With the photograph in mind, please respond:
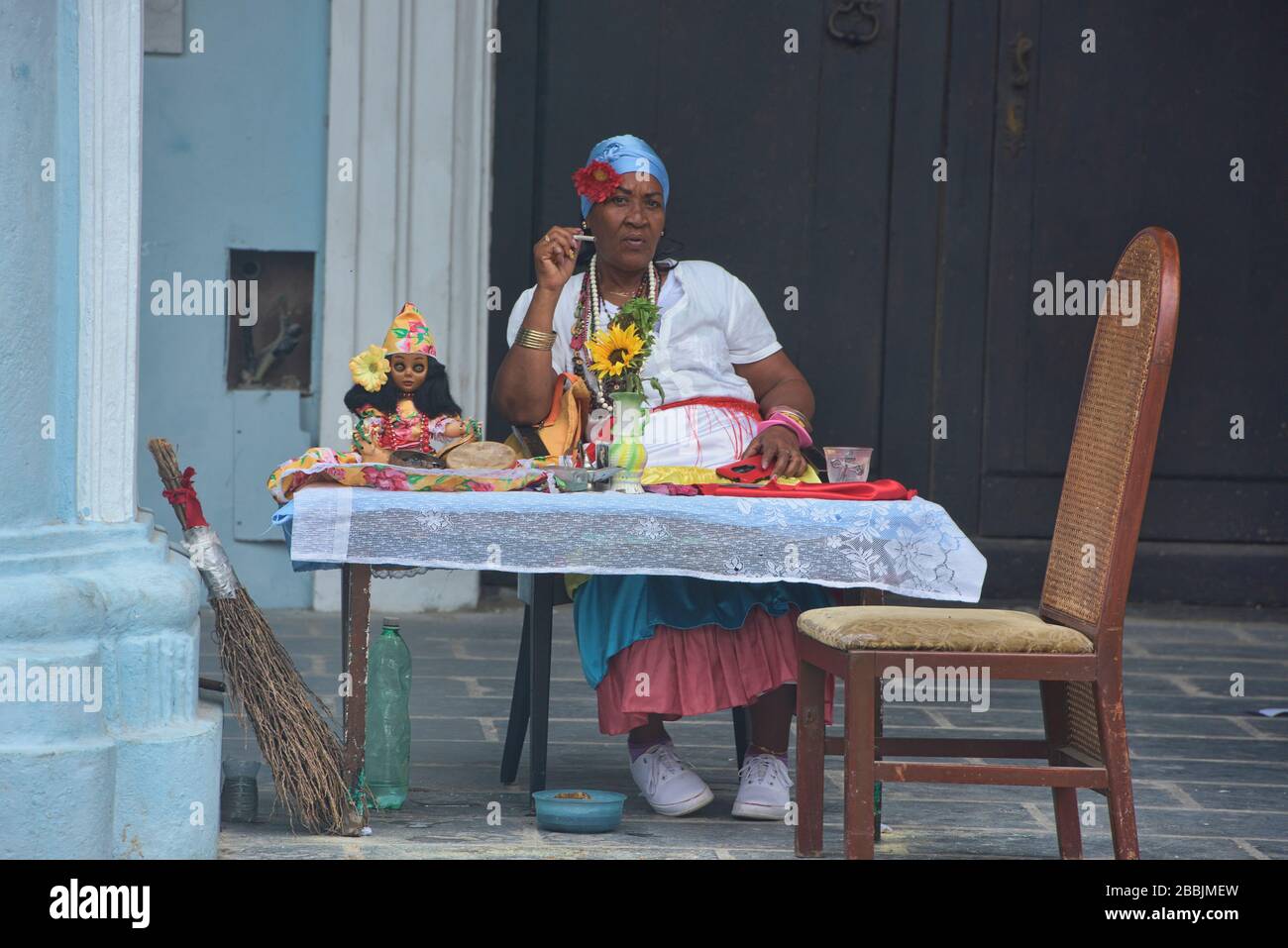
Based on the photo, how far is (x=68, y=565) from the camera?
307 cm

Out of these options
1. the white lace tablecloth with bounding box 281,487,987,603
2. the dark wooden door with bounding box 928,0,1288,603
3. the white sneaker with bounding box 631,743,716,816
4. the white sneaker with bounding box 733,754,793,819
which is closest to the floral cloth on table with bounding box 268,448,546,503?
the white lace tablecloth with bounding box 281,487,987,603

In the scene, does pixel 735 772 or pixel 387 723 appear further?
pixel 735 772

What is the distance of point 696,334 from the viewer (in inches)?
157

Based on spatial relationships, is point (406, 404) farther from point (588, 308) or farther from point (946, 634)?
point (946, 634)

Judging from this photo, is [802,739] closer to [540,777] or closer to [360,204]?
[540,777]

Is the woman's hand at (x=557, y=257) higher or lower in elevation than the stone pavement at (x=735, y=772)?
higher

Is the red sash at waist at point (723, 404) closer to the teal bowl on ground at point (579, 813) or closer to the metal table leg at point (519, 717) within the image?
the metal table leg at point (519, 717)

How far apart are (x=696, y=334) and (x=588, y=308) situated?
256 mm

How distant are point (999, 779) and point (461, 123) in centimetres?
351

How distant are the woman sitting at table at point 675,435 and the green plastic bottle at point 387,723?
384 mm

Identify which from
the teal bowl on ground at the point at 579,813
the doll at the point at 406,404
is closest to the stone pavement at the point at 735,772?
the teal bowl on ground at the point at 579,813

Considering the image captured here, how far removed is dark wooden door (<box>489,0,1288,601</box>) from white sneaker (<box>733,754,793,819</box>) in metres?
2.55

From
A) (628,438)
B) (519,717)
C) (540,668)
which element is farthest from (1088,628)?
(519,717)

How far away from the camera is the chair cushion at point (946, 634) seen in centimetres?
296
